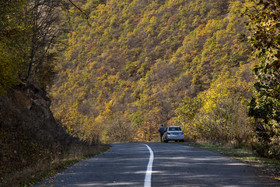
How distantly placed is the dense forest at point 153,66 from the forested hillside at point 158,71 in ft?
0.66

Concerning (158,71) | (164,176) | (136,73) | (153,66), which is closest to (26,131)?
(164,176)

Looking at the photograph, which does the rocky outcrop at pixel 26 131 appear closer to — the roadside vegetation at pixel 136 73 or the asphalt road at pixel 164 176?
the roadside vegetation at pixel 136 73

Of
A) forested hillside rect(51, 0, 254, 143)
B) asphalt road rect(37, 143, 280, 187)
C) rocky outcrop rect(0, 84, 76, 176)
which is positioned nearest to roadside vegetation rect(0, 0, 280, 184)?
rocky outcrop rect(0, 84, 76, 176)

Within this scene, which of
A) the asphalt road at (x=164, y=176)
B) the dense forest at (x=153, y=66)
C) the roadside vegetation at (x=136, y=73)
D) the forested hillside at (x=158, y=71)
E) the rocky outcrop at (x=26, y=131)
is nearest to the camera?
the asphalt road at (x=164, y=176)

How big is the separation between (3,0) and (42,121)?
9413 millimetres

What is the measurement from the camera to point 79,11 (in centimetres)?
1128

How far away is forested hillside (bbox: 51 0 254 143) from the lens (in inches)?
1425

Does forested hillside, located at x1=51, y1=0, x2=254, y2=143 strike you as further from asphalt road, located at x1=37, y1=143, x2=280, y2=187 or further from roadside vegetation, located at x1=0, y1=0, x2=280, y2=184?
asphalt road, located at x1=37, y1=143, x2=280, y2=187

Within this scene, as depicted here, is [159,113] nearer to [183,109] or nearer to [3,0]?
[183,109]

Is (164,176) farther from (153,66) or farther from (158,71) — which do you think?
(153,66)

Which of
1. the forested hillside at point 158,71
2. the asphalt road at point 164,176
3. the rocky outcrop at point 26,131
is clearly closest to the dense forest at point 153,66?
the forested hillside at point 158,71

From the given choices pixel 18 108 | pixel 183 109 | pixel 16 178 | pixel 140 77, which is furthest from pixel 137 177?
pixel 140 77

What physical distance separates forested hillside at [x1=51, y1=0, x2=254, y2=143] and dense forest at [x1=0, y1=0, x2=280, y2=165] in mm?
203

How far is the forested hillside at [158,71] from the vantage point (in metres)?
36.2
